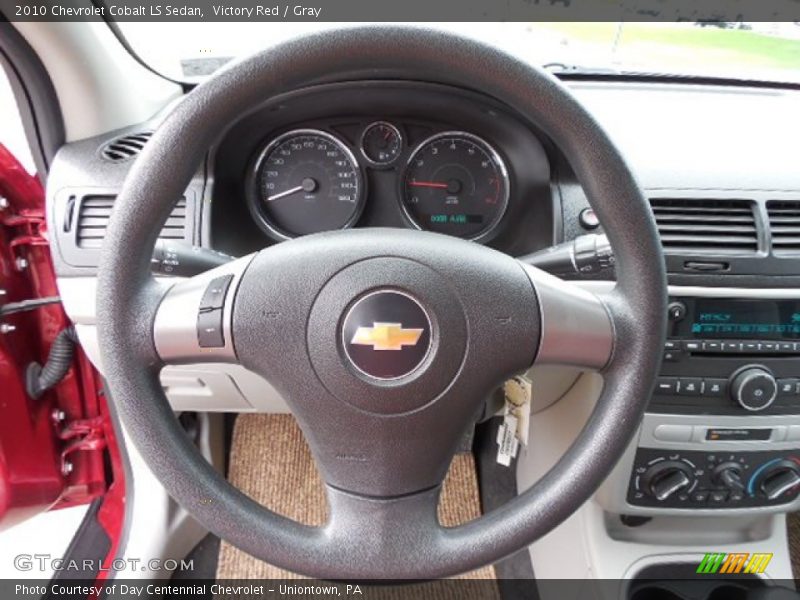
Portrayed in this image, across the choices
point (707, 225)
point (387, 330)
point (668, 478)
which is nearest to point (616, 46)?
point (707, 225)

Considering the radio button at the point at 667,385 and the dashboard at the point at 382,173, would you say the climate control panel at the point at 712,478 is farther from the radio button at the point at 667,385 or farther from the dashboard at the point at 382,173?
the dashboard at the point at 382,173

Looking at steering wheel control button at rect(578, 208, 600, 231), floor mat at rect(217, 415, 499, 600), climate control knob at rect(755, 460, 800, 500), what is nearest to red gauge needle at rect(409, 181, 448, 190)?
steering wheel control button at rect(578, 208, 600, 231)

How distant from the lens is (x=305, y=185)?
1169 millimetres

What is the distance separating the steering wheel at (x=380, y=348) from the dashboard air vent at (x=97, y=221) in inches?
16.0

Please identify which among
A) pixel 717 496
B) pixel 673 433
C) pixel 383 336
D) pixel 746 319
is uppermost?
pixel 383 336

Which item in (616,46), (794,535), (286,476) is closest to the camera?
(616,46)

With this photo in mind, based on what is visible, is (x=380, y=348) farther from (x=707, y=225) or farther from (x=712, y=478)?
(x=712, y=478)

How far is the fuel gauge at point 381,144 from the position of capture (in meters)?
1.17

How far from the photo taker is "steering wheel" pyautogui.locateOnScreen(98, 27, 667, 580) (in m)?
0.71

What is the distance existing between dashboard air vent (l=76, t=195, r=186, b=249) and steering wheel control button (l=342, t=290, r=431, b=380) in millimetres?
532

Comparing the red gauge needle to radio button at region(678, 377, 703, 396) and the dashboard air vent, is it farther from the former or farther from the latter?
radio button at region(678, 377, 703, 396)

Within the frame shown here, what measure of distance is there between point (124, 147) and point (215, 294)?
59cm

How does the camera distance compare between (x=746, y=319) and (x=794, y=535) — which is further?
(x=794, y=535)

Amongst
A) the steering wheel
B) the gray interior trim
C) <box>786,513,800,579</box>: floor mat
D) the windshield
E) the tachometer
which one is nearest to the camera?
the steering wheel
